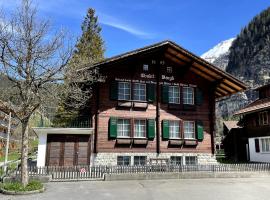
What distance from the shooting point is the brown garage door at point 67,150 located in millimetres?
22344

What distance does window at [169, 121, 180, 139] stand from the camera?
25328mm

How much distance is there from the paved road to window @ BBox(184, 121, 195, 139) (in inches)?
309

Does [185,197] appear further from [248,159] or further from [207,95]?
[248,159]

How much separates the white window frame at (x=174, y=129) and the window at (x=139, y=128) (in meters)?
2.26

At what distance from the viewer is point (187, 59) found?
85.6 ft

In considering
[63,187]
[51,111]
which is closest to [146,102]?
[51,111]

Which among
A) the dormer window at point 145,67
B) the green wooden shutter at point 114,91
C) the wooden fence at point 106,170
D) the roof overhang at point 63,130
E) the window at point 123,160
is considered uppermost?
the dormer window at point 145,67

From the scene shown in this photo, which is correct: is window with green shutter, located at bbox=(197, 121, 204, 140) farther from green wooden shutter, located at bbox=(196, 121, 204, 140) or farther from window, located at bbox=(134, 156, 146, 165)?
window, located at bbox=(134, 156, 146, 165)

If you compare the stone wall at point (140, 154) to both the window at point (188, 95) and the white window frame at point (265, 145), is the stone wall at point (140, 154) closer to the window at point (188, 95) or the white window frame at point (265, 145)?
the window at point (188, 95)

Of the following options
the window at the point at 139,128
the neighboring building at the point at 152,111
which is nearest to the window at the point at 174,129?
the neighboring building at the point at 152,111

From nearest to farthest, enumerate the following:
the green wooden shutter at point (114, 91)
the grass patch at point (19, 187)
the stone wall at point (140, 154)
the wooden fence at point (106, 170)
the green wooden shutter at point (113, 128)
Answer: the grass patch at point (19, 187) < the wooden fence at point (106, 170) < the stone wall at point (140, 154) < the green wooden shutter at point (113, 128) < the green wooden shutter at point (114, 91)

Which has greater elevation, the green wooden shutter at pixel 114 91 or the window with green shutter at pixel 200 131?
the green wooden shutter at pixel 114 91

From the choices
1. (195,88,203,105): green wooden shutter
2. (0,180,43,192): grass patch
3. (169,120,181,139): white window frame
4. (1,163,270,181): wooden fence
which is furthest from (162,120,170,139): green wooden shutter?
(0,180,43,192): grass patch

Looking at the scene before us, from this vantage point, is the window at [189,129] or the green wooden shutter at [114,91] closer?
the green wooden shutter at [114,91]
